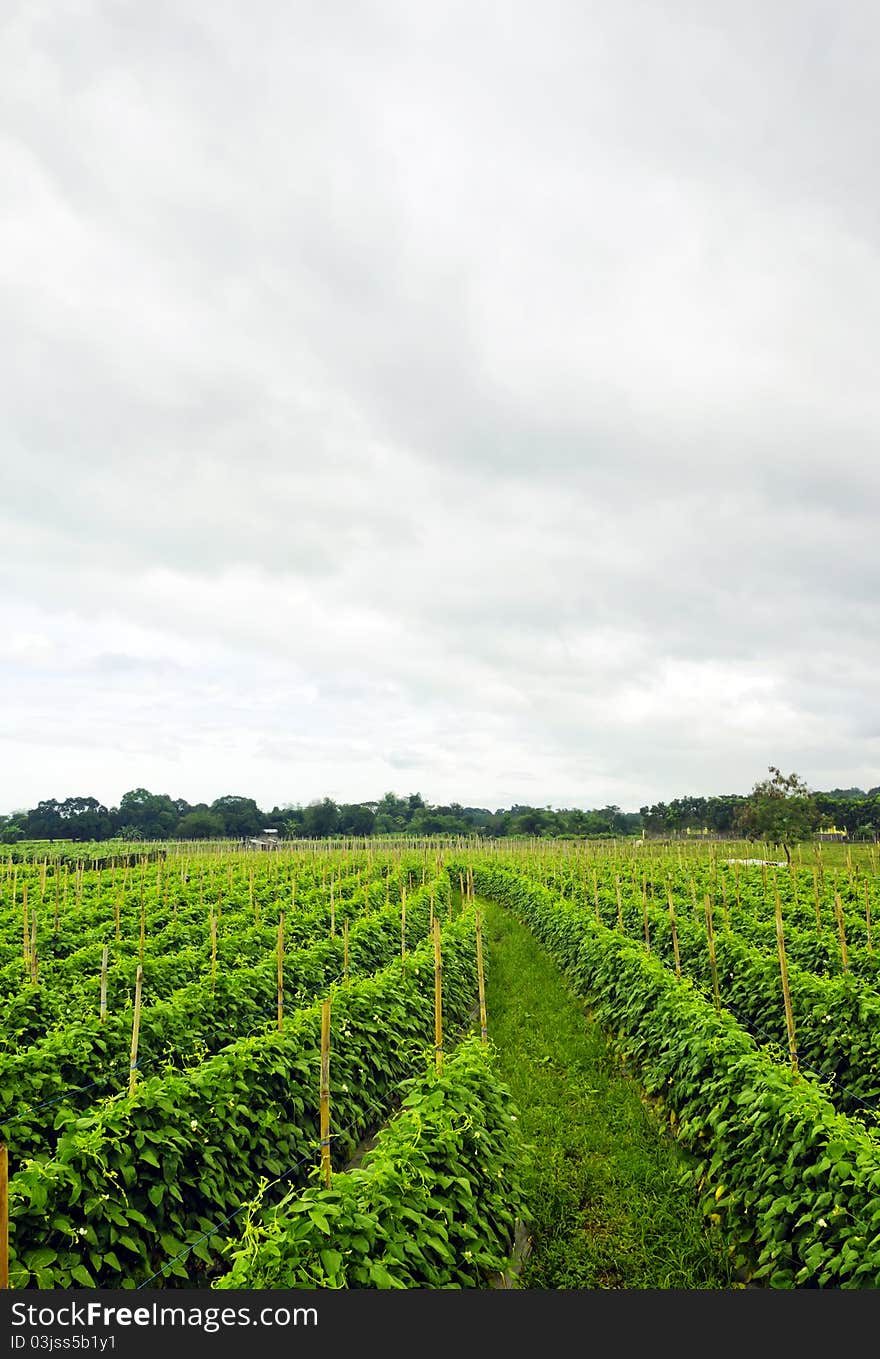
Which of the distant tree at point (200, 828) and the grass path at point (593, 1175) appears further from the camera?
the distant tree at point (200, 828)

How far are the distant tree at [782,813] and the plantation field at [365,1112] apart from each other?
1307 inches

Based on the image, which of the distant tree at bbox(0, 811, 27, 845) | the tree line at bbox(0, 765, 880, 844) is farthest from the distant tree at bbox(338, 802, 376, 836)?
the distant tree at bbox(0, 811, 27, 845)

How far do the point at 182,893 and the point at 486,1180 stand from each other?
16.6 m

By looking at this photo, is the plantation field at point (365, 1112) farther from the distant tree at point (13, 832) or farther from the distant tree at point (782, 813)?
the distant tree at point (13, 832)

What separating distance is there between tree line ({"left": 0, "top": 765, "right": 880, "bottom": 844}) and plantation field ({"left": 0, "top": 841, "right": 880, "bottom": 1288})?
6116cm

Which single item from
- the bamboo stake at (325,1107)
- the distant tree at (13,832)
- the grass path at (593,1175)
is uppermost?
the bamboo stake at (325,1107)

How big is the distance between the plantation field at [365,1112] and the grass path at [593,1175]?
27 centimetres

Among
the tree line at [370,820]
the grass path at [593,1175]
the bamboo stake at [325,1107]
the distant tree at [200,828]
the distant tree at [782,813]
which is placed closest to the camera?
the bamboo stake at [325,1107]

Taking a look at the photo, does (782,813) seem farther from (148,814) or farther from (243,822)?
(148,814)

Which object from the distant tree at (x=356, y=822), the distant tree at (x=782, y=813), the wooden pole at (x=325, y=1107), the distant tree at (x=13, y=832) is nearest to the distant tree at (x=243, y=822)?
the distant tree at (x=356, y=822)

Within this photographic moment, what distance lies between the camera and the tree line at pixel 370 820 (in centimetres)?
8475

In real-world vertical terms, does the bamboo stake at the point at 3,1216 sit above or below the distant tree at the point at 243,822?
above

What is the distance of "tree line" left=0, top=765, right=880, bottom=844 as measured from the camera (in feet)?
278

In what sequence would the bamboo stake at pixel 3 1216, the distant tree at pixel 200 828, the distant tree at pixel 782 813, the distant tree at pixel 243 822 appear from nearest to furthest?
1. the bamboo stake at pixel 3 1216
2. the distant tree at pixel 782 813
3. the distant tree at pixel 200 828
4. the distant tree at pixel 243 822
